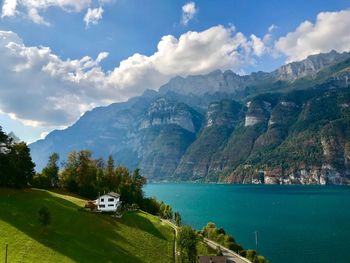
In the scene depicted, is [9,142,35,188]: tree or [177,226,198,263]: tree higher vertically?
[9,142,35,188]: tree

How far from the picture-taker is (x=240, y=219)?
194m

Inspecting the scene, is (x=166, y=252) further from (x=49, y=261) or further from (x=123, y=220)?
(x=49, y=261)

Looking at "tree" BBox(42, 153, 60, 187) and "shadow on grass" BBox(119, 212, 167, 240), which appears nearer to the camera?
"shadow on grass" BBox(119, 212, 167, 240)

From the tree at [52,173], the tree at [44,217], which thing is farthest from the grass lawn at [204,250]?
the tree at [52,173]

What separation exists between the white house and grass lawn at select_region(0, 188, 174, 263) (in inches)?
182

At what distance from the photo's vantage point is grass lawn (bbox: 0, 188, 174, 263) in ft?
243

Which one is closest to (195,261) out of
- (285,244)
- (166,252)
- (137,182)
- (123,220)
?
(166,252)

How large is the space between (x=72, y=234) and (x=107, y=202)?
24.0 m

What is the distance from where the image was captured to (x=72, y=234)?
84188mm

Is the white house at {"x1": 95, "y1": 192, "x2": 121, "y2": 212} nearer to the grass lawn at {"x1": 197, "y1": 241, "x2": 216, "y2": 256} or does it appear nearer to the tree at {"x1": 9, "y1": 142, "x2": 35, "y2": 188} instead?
the tree at {"x1": 9, "y1": 142, "x2": 35, "y2": 188}

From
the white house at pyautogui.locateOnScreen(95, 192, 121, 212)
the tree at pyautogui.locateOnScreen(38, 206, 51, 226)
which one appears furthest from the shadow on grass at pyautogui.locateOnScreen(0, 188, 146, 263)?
the white house at pyautogui.locateOnScreen(95, 192, 121, 212)

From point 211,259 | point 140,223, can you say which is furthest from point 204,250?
point 140,223

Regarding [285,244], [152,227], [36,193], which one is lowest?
[285,244]

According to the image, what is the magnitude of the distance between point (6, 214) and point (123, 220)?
95.7 feet
